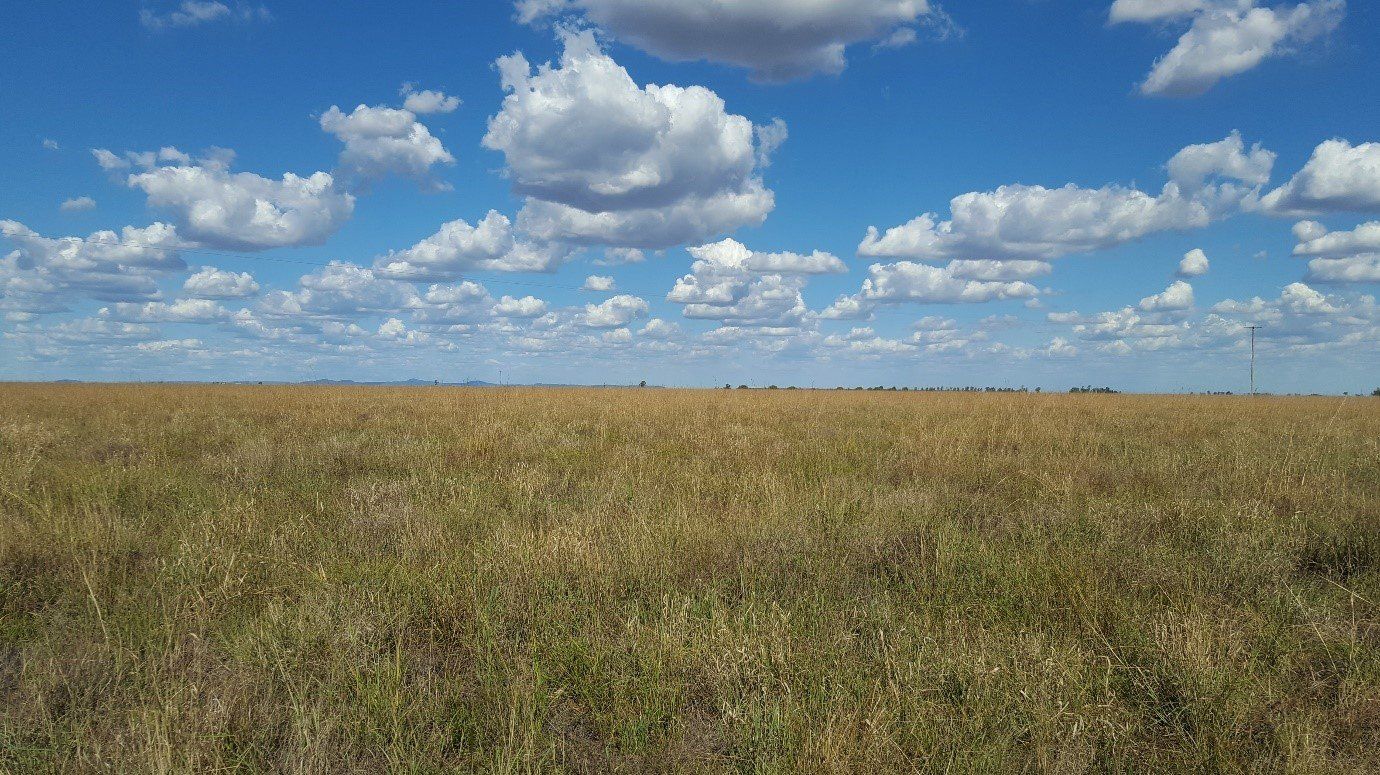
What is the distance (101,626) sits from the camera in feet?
12.9

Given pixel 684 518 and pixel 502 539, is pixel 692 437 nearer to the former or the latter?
pixel 684 518

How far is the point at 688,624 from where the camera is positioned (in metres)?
3.91

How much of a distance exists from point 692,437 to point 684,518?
692 centimetres

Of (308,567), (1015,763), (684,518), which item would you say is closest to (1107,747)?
(1015,763)

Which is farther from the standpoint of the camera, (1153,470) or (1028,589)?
(1153,470)

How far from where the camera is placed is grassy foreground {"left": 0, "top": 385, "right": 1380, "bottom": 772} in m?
2.97

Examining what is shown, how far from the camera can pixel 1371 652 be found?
375 cm

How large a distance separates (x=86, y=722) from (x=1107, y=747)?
175 inches

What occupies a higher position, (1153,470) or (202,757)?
(1153,470)

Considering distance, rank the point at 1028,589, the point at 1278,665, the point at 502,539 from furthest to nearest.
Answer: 1. the point at 502,539
2. the point at 1028,589
3. the point at 1278,665

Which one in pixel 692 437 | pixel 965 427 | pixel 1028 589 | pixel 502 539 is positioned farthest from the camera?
pixel 965 427

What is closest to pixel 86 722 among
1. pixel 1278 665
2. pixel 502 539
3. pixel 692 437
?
pixel 502 539

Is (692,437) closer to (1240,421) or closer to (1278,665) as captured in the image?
(1278,665)

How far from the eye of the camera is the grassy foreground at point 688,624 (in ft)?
9.73
